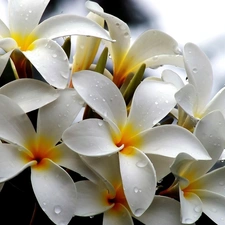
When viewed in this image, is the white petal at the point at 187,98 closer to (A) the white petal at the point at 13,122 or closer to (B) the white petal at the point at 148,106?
(B) the white petal at the point at 148,106

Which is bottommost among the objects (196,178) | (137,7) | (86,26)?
(137,7)

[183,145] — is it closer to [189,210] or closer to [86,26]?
[189,210]

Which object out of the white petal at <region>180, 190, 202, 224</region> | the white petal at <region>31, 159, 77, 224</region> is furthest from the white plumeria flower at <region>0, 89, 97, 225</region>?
the white petal at <region>180, 190, 202, 224</region>

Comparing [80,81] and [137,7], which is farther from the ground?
[80,81]

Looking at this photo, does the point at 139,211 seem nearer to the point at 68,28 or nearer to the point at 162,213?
the point at 162,213

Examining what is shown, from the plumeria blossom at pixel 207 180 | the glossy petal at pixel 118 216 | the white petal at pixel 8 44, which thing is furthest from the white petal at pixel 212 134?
the white petal at pixel 8 44

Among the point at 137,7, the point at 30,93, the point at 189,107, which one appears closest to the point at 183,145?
the point at 189,107

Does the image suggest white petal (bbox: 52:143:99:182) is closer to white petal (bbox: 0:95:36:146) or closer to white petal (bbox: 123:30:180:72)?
white petal (bbox: 0:95:36:146)
